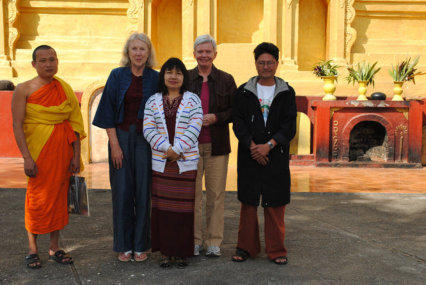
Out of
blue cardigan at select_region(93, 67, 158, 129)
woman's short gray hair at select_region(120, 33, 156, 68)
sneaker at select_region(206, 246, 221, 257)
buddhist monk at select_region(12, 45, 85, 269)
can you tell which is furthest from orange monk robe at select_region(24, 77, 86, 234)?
sneaker at select_region(206, 246, 221, 257)

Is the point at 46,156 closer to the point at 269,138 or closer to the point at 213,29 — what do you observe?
the point at 269,138

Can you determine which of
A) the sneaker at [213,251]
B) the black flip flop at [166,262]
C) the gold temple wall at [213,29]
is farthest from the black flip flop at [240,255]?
the gold temple wall at [213,29]

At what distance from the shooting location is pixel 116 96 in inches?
123

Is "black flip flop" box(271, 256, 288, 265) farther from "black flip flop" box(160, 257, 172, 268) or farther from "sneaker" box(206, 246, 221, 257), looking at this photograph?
"black flip flop" box(160, 257, 172, 268)

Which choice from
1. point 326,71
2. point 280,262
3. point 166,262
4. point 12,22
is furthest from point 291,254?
point 12,22

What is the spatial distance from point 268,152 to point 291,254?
0.90 metres

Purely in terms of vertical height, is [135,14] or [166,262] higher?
[135,14]

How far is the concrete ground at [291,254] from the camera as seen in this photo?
281 centimetres

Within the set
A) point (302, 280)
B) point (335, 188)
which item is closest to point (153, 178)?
point (302, 280)

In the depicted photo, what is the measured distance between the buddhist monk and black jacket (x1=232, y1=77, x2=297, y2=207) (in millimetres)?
1418

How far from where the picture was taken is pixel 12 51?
13102mm

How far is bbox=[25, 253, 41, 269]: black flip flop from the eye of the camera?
2965 mm

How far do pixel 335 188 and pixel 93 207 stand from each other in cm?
370

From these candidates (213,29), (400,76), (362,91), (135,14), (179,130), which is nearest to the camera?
(179,130)
